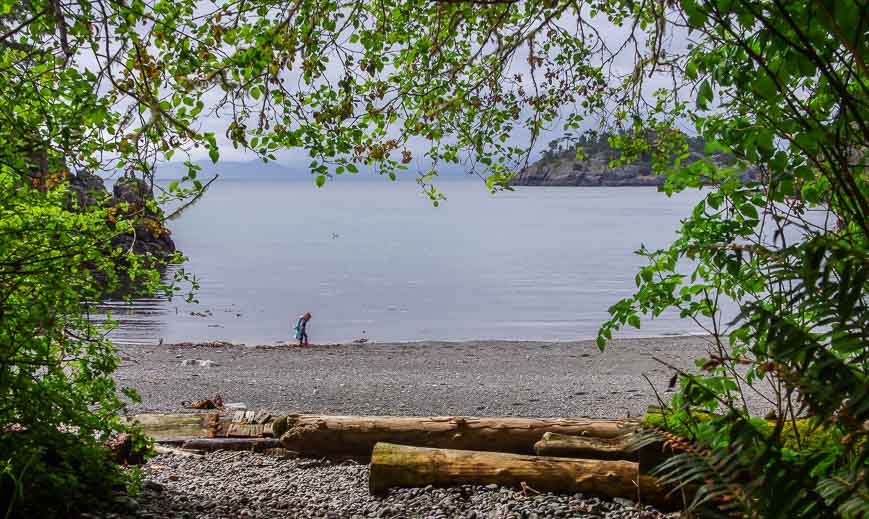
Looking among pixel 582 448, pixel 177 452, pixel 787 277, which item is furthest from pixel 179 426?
pixel 787 277

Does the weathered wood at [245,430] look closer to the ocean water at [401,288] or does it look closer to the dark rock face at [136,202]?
the ocean water at [401,288]

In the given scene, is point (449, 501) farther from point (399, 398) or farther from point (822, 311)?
point (399, 398)

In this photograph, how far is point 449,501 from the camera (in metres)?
5.85

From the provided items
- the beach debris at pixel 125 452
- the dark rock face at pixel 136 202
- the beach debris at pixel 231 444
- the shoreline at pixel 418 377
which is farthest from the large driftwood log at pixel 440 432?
the dark rock face at pixel 136 202

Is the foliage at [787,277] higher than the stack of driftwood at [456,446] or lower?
higher

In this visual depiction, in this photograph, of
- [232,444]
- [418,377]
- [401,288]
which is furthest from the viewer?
[401,288]

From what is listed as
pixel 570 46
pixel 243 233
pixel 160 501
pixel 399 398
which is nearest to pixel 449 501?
pixel 160 501

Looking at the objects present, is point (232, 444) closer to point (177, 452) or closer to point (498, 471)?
point (177, 452)

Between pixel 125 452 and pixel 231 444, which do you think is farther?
pixel 231 444

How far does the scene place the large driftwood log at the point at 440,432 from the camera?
7.09 m

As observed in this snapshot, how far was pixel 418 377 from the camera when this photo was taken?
16.7m

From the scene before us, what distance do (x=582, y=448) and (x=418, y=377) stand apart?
1042 centimetres

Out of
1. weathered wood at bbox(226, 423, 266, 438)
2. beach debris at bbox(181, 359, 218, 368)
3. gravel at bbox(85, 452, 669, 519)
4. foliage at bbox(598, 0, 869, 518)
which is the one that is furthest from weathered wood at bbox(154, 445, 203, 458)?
beach debris at bbox(181, 359, 218, 368)

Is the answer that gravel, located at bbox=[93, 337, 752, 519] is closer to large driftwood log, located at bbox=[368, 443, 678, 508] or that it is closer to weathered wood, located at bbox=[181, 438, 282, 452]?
large driftwood log, located at bbox=[368, 443, 678, 508]
